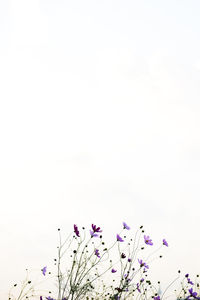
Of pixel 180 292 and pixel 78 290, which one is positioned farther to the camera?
pixel 180 292

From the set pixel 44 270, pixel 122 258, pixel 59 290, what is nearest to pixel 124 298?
pixel 122 258

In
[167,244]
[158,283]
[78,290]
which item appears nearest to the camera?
[78,290]

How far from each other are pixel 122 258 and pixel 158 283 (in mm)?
1233

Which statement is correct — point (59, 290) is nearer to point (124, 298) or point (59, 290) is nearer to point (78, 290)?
point (78, 290)

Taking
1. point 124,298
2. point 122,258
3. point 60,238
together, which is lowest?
point 124,298

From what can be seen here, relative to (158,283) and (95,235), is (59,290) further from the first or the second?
(158,283)

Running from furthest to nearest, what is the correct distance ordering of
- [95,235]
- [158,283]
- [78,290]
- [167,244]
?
[158,283] → [167,244] → [95,235] → [78,290]

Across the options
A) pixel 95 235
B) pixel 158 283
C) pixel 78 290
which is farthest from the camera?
pixel 158 283

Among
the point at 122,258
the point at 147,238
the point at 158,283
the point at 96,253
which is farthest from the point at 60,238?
the point at 158,283

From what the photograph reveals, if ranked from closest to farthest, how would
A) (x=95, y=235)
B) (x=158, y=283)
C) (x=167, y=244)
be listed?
(x=95, y=235), (x=167, y=244), (x=158, y=283)

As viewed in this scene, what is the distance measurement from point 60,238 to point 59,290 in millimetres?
732

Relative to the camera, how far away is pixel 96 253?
552cm

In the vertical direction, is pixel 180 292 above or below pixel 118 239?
below

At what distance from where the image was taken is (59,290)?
16.9ft
